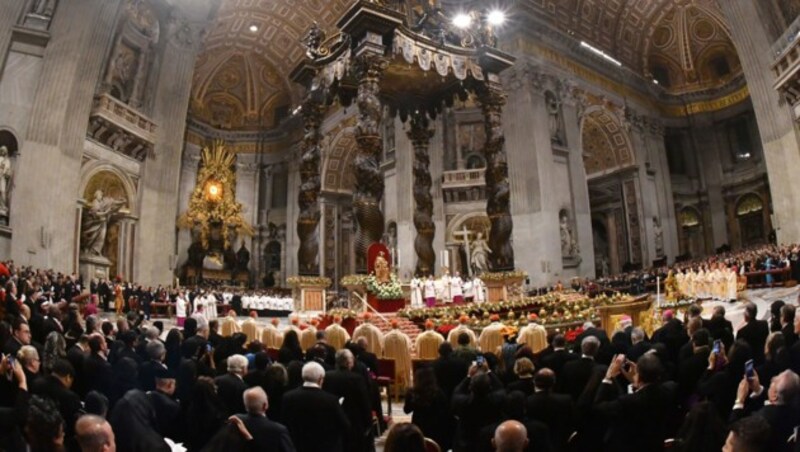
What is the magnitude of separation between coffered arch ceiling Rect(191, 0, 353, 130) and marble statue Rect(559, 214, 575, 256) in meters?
14.4

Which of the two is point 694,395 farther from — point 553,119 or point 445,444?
point 553,119

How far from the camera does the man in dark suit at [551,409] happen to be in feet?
10.8

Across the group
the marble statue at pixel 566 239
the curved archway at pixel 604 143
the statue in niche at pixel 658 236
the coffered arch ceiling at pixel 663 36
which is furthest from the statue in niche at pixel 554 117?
the statue in niche at pixel 658 236

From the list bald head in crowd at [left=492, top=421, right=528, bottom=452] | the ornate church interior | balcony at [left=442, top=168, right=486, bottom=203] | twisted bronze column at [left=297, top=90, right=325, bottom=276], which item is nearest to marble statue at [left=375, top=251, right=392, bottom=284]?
the ornate church interior

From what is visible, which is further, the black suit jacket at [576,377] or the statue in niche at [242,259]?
the statue in niche at [242,259]

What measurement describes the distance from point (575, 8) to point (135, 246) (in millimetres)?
21304

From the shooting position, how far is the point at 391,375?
747 centimetres

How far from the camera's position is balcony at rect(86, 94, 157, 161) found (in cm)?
1794

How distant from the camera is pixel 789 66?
17.2m

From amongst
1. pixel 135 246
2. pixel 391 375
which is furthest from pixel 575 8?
pixel 391 375

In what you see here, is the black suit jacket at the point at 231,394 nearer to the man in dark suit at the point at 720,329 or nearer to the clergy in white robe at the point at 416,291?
the man in dark suit at the point at 720,329

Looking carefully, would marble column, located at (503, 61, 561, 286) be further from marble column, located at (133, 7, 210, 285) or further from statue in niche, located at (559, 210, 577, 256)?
marble column, located at (133, 7, 210, 285)

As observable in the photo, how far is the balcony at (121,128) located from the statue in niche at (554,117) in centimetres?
1544

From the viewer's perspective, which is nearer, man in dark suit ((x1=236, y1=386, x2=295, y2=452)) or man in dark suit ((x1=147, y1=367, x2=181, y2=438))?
man in dark suit ((x1=236, y1=386, x2=295, y2=452))
